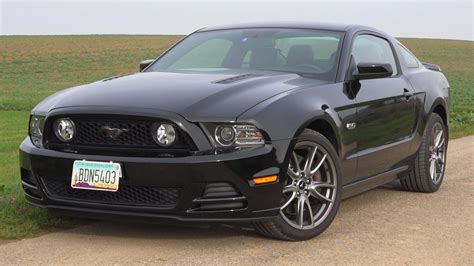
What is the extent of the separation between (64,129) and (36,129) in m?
0.32

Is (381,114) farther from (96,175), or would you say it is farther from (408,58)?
(96,175)

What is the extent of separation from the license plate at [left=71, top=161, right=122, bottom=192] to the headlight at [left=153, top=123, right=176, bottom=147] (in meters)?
0.28

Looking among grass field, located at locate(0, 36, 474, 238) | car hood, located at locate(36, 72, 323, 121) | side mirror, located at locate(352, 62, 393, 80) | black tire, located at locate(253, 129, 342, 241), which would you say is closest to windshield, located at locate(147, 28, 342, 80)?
side mirror, located at locate(352, 62, 393, 80)

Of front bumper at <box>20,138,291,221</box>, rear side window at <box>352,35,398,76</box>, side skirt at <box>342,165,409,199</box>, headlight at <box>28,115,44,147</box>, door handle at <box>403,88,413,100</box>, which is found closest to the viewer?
front bumper at <box>20,138,291,221</box>

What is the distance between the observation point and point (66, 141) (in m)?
4.83

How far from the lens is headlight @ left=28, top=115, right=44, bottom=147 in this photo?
4.99m

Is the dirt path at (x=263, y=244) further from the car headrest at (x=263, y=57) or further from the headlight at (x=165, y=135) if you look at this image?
the car headrest at (x=263, y=57)

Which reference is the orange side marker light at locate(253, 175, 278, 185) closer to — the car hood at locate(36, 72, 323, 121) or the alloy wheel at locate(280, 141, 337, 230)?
the alloy wheel at locate(280, 141, 337, 230)

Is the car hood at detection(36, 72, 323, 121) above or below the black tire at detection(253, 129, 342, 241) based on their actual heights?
above

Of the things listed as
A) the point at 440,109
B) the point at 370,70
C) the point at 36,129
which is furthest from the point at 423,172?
the point at 36,129

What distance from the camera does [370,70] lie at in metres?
5.77

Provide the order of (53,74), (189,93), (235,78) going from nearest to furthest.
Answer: (189,93) < (235,78) < (53,74)

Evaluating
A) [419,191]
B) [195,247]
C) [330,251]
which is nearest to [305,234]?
[330,251]

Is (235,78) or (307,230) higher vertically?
(235,78)
